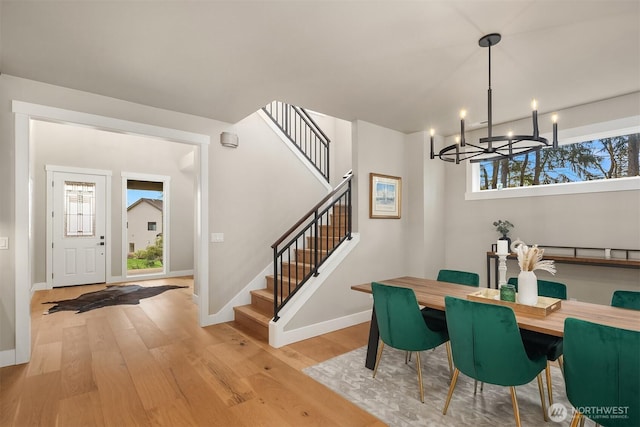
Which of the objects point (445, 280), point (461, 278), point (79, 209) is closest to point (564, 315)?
point (461, 278)

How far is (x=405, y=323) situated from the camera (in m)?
2.33

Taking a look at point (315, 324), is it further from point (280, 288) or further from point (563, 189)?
point (563, 189)

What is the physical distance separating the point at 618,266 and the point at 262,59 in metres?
4.04

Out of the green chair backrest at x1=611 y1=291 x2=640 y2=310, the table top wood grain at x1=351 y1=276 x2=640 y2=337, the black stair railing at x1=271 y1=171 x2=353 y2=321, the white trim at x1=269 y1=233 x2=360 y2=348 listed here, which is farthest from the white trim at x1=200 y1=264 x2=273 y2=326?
the green chair backrest at x1=611 y1=291 x2=640 y2=310

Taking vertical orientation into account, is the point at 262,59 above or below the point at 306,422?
above

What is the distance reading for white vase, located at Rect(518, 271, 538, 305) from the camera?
2035mm

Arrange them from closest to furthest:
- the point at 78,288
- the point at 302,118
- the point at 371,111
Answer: the point at 371,111, the point at 302,118, the point at 78,288

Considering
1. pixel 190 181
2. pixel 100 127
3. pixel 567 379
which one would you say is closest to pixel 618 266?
pixel 567 379

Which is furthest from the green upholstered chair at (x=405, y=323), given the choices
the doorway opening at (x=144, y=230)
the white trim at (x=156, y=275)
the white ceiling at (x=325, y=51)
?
the doorway opening at (x=144, y=230)

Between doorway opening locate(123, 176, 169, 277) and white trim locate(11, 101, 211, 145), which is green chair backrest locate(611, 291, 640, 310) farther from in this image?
doorway opening locate(123, 176, 169, 277)

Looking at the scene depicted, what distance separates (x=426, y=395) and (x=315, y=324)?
1.54 metres

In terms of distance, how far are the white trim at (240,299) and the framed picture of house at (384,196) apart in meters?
1.77

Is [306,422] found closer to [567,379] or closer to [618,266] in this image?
[567,379]

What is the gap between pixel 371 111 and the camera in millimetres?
3840
